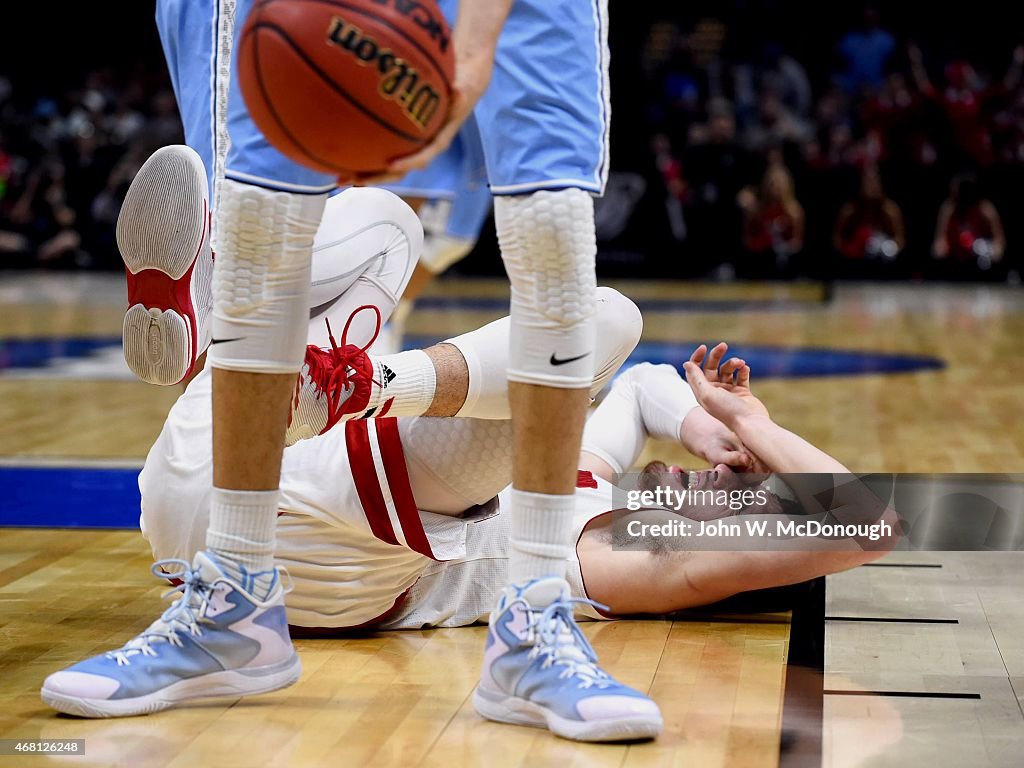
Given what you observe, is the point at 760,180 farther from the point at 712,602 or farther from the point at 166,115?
the point at 712,602

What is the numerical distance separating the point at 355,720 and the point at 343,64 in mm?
777

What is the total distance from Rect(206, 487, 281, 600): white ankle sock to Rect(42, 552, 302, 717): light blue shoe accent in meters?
0.01

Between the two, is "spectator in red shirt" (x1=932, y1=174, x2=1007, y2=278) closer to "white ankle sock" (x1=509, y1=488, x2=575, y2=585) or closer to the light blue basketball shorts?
the light blue basketball shorts

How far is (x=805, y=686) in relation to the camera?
6.08ft

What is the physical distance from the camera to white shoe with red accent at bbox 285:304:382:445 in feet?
6.59

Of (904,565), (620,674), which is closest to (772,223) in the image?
(904,565)

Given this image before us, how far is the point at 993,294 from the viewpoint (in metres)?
10.2

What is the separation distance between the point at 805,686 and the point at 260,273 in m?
0.90

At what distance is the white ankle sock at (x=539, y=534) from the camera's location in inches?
67.2

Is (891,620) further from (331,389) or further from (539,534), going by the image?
(331,389)

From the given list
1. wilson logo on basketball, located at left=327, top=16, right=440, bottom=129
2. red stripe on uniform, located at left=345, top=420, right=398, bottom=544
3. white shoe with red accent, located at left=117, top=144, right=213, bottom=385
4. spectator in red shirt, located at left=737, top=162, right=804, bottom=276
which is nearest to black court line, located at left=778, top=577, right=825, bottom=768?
red stripe on uniform, located at left=345, top=420, right=398, bottom=544

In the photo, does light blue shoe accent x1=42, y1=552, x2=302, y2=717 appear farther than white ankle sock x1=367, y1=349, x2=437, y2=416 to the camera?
No

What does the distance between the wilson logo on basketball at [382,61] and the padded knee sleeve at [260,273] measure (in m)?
0.27

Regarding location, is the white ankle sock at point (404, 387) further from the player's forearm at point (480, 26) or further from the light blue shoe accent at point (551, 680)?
the player's forearm at point (480, 26)
